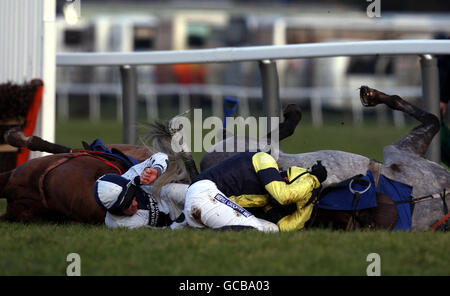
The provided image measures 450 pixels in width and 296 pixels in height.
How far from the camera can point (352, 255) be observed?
3.87m

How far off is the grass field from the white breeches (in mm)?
127

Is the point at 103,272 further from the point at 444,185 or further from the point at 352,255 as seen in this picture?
the point at 444,185

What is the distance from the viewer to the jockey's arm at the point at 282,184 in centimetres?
452

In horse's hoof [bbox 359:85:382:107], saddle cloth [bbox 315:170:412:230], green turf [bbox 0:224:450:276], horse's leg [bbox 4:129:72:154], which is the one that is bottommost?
green turf [bbox 0:224:450:276]

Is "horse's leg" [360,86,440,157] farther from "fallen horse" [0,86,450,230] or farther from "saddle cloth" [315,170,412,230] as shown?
"saddle cloth" [315,170,412,230]

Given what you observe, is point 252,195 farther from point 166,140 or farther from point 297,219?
point 166,140

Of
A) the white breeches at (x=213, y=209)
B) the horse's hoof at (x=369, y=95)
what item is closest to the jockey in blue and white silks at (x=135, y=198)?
the white breeches at (x=213, y=209)

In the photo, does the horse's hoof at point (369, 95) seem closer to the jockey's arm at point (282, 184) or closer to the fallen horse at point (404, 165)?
the fallen horse at point (404, 165)

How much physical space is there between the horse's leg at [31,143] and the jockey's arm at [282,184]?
180 cm

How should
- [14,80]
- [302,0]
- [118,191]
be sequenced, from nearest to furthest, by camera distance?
[118,191] → [14,80] → [302,0]

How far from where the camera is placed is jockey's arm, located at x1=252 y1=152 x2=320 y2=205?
452 centimetres

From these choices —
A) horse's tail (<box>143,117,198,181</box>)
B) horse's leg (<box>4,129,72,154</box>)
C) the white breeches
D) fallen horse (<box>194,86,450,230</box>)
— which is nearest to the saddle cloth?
fallen horse (<box>194,86,450,230</box>)

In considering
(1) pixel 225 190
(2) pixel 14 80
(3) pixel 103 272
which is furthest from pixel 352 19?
(3) pixel 103 272
